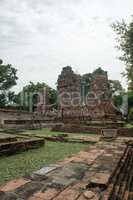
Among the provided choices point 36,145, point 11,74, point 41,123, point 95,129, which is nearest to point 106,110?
point 41,123

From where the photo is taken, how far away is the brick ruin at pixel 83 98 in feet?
72.1

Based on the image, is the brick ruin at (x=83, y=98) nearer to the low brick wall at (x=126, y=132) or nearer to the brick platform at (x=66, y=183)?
the low brick wall at (x=126, y=132)

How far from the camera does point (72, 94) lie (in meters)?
23.0

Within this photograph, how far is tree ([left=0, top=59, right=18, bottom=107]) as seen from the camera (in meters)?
38.2

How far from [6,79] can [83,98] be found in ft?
62.4

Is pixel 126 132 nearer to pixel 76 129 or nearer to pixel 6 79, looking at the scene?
pixel 76 129

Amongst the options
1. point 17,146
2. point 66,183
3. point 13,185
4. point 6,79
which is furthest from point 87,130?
point 6,79

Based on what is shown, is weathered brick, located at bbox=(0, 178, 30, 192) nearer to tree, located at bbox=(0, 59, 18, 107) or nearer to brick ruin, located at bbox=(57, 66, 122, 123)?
brick ruin, located at bbox=(57, 66, 122, 123)

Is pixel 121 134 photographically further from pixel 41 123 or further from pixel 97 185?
pixel 97 185

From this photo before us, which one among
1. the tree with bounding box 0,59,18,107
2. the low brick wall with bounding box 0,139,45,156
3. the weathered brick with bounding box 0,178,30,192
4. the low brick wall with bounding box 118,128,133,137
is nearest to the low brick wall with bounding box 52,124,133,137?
the low brick wall with bounding box 118,128,133,137

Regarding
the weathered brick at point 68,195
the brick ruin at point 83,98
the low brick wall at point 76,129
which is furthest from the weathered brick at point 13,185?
the brick ruin at point 83,98

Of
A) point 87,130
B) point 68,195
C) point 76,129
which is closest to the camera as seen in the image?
point 68,195

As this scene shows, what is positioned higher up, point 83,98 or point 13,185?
point 83,98

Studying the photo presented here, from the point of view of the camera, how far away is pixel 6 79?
38812mm
